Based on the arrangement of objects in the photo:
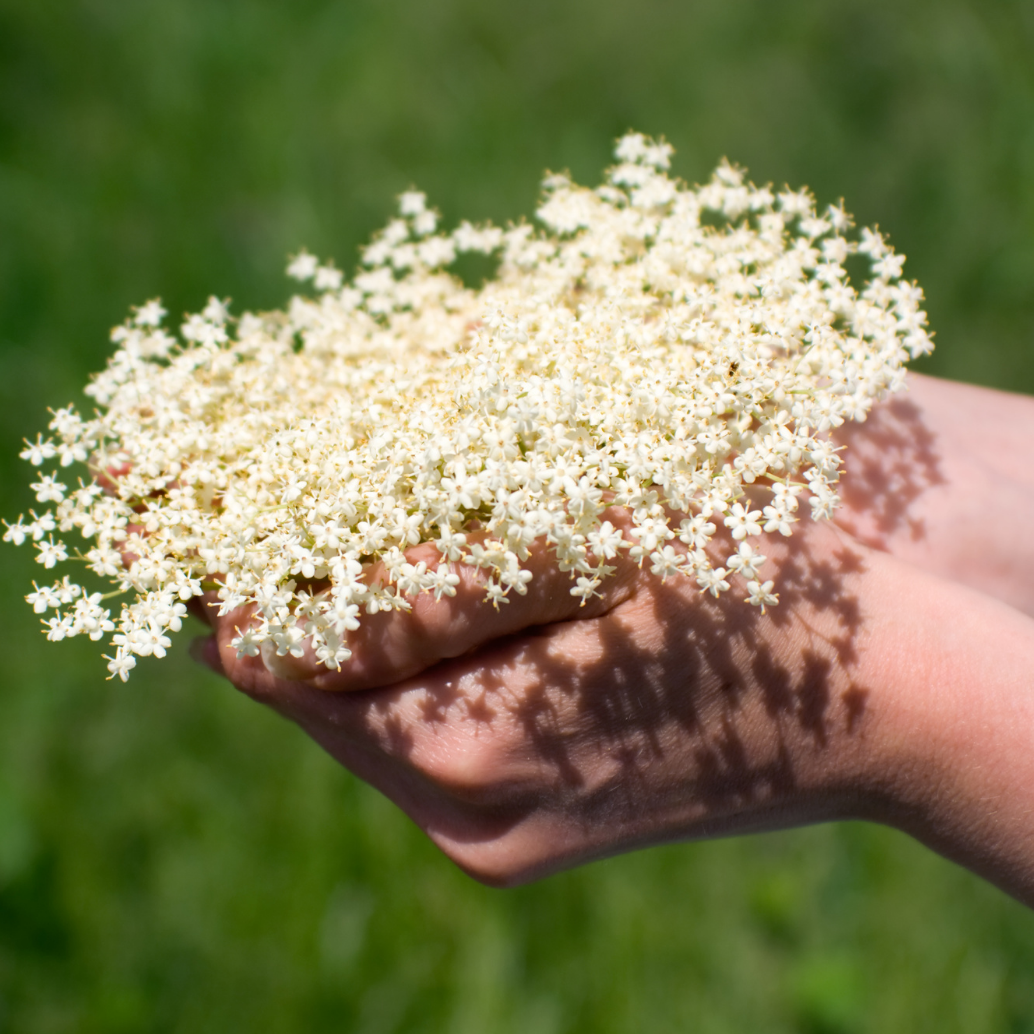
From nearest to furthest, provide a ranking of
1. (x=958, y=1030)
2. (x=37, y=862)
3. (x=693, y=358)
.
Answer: (x=693, y=358), (x=958, y=1030), (x=37, y=862)

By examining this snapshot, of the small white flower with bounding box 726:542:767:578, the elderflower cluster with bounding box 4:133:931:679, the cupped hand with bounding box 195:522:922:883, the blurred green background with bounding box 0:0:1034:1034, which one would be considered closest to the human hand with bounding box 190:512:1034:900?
the cupped hand with bounding box 195:522:922:883

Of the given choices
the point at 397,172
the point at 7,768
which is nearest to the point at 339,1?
the point at 397,172

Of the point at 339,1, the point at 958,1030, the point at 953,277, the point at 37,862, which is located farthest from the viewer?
the point at 339,1

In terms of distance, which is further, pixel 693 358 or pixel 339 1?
pixel 339 1

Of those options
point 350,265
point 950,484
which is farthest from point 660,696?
point 350,265

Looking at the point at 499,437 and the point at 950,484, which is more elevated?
the point at 950,484

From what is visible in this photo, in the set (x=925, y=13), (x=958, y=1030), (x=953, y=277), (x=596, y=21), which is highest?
(x=596, y=21)

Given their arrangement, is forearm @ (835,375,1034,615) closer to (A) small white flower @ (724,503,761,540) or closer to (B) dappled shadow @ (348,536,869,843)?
(B) dappled shadow @ (348,536,869,843)

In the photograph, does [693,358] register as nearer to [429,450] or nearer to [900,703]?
[429,450]

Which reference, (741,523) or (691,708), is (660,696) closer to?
(691,708)
